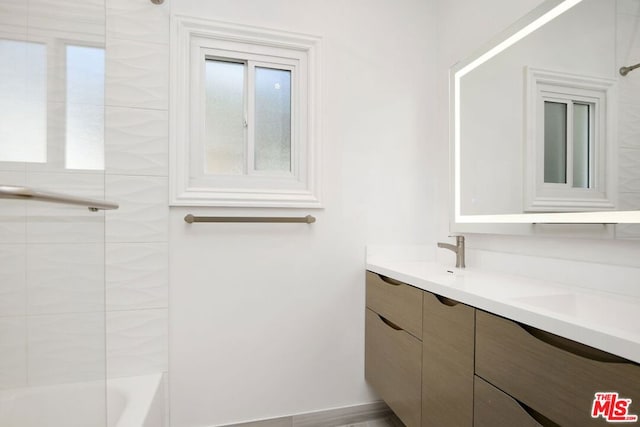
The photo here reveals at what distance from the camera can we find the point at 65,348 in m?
0.86

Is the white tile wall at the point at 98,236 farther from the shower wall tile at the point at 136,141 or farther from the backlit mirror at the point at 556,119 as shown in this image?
the backlit mirror at the point at 556,119

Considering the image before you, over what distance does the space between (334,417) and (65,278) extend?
1.44 metres

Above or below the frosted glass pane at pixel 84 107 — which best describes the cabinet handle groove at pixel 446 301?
below

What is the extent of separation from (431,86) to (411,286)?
4.00ft

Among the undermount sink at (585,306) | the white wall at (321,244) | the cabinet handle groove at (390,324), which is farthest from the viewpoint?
the white wall at (321,244)

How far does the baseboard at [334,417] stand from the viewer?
1614 millimetres

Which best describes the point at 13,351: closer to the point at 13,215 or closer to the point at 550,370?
the point at 13,215

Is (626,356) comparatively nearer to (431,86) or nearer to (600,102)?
(600,102)

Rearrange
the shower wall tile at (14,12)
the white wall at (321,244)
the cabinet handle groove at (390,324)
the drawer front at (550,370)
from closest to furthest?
the drawer front at (550,370)
the shower wall tile at (14,12)
the cabinet handle groove at (390,324)
the white wall at (321,244)

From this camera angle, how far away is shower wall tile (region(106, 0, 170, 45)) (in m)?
1.44

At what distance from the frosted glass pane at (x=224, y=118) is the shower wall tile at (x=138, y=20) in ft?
0.79

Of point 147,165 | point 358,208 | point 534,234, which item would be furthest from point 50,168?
point 534,234

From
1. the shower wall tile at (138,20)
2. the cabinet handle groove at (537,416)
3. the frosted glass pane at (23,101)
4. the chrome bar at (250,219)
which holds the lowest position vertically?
the cabinet handle groove at (537,416)

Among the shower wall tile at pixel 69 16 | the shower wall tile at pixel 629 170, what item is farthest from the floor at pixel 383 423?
the shower wall tile at pixel 69 16
